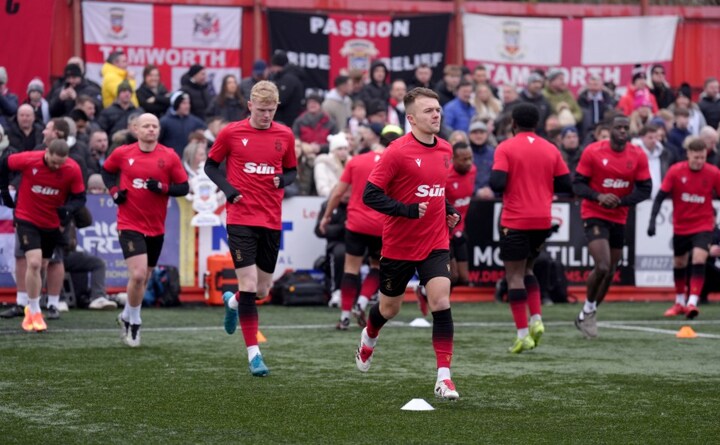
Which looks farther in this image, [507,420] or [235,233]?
[235,233]

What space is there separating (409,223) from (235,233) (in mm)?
1857

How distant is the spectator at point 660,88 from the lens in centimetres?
2400

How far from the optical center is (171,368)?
430 inches

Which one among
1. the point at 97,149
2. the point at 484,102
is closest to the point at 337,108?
the point at 484,102

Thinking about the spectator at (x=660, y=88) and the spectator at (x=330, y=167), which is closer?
the spectator at (x=330, y=167)

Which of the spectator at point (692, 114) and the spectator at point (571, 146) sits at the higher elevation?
the spectator at point (692, 114)

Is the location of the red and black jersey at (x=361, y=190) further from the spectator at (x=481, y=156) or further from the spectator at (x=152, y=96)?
the spectator at (x=152, y=96)

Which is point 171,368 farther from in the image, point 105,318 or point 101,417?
point 105,318

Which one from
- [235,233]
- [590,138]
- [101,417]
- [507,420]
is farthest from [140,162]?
[590,138]

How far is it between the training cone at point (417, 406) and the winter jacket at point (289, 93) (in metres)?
12.4

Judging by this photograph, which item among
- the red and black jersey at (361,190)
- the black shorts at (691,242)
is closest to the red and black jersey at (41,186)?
the red and black jersey at (361,190)

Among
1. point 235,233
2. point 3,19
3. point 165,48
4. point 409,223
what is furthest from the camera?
point 165,48

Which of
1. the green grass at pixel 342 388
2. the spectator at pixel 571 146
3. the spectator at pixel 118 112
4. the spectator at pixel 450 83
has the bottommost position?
the green grass at pixel 342 388

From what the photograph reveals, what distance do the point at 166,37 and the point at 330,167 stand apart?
507cm
